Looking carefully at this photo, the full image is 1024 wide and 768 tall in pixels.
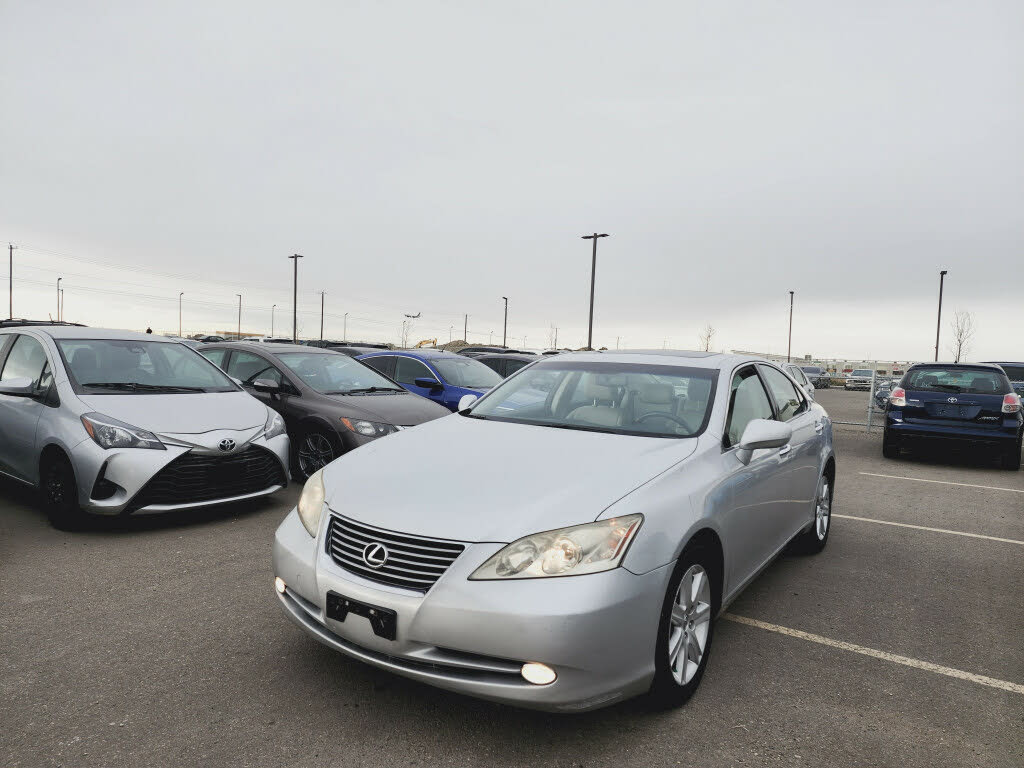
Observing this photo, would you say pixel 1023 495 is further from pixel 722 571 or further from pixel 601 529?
pixel 601 529

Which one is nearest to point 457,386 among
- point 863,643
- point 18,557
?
point 18,557

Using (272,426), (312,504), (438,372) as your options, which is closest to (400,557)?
(312,504)

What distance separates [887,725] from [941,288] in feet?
160

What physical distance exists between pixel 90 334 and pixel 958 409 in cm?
1110

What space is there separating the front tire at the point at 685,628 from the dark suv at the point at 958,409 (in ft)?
28.5

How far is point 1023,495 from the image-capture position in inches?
315

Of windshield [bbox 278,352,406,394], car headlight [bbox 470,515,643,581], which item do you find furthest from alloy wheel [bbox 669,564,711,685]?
windshield [bbox 278,352,406,394]

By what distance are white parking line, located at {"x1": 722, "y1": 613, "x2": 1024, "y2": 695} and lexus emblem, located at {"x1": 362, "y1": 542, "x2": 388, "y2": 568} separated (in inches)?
91.3

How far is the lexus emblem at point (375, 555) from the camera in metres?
2.54

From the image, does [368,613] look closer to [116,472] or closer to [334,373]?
[116,472]

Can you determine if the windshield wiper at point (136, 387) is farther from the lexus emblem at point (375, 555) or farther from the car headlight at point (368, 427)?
the lexus emblem at point (375, 555)

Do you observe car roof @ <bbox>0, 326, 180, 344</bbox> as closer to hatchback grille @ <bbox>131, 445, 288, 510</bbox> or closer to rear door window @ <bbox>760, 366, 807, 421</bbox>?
hatchback grille @ <bbox>131, 445, 288, 510</bbox>

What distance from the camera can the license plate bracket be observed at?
A: 2436 millimetres

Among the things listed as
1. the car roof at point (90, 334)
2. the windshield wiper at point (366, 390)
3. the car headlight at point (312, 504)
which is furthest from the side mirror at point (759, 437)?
the car roof at point (90, 334)
